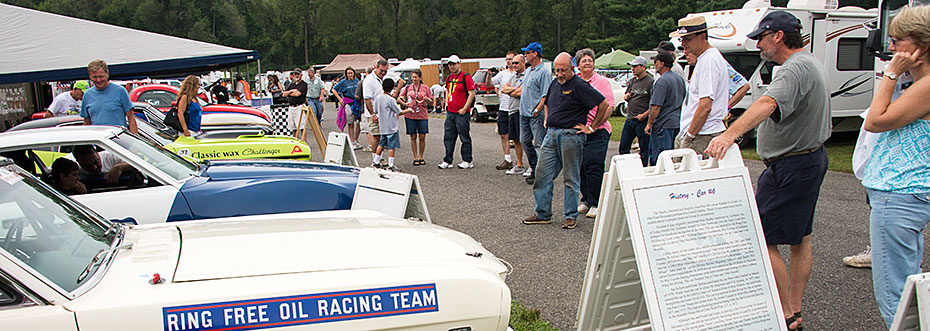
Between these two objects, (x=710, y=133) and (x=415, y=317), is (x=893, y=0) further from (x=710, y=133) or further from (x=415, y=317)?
(x=415, y=317)

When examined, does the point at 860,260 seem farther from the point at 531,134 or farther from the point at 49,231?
the point at 49,231

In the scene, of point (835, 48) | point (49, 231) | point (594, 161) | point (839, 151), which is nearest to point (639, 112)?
point (594, 161)

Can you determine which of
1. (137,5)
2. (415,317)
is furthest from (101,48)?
(137,5)

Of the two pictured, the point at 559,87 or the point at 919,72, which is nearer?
the point at 919,72

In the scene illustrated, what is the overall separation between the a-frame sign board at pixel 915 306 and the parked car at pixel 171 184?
4.02 metres

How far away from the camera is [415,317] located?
2381mm

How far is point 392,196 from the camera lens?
16.5 ft

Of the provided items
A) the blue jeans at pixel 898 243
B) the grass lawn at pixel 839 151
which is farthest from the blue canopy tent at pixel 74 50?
the grass lawn at pixel 839 151

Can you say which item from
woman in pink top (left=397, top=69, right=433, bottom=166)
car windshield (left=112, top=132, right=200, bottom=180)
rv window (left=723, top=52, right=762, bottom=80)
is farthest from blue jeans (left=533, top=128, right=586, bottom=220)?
rv window (left=723, top=52, right=762, bottom=80)

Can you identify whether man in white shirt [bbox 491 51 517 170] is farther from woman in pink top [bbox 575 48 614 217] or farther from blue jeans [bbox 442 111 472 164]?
woman in pink top [bbox 575 48 614 217]

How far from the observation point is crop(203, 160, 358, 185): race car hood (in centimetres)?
529

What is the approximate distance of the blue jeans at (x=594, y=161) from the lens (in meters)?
6.79

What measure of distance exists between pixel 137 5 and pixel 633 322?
7382 cm

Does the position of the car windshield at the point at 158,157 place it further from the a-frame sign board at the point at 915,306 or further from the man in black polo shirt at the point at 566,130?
the a-frame sign board at the point at 915,306
